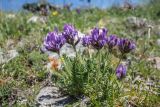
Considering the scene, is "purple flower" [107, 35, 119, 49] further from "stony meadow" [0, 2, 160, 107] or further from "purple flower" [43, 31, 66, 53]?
"purple flower" [43, 31, 66, 53]

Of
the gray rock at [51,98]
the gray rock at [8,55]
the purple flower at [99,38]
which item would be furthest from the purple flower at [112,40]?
the gray rock at [8,55]

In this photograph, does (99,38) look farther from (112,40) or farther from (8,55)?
(8,55)

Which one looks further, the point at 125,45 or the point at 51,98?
the point at 51,98

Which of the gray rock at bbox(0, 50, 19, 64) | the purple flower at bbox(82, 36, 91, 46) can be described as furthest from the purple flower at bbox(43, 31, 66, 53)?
the gray rock at bbox(0, 50, 19, 64)

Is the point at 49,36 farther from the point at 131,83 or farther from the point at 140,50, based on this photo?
the point at 140,50

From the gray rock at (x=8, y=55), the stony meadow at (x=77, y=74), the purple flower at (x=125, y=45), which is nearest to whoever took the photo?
the stony meadow at (x=77, y=74)

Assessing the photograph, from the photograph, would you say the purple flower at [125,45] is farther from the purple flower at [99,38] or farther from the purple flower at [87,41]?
the purple flower at [87,41]

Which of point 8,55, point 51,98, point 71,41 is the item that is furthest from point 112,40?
point 8,55
